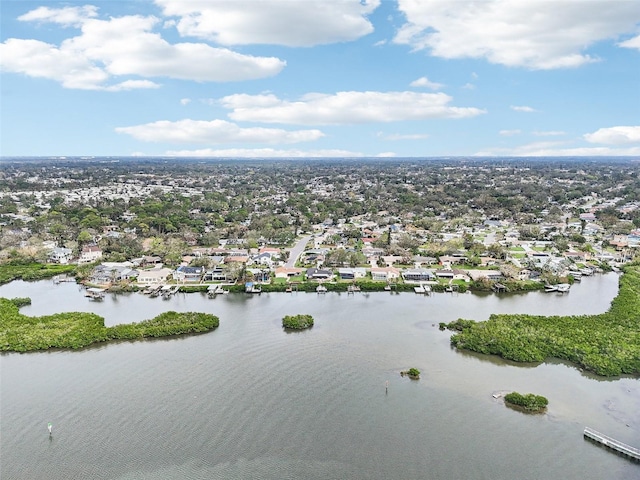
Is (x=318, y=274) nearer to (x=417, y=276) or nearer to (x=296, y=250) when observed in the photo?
(x=417, y=276)

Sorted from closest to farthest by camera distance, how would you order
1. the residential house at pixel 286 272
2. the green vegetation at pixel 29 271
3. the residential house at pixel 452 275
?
the residential house at pixel 452 275, the residential house at pixel 286 272, the green vegetation at pixel 29 271

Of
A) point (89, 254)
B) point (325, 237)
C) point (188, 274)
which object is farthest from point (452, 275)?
point (89, 254)

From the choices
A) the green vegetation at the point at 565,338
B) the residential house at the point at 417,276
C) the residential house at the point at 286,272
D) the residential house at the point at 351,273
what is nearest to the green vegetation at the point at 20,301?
the residential house at the point at 286,272

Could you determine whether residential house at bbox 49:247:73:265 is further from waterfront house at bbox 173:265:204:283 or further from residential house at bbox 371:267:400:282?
residential house at bbox 371:267:400:282

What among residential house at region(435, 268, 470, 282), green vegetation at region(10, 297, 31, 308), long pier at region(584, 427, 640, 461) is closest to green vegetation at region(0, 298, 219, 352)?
green vegetation at region(10, 297, 31, 308)

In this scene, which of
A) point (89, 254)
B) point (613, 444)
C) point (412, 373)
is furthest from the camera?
point (89, 254)

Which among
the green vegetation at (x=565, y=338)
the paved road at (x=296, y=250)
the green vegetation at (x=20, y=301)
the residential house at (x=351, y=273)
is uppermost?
the paved road at (x=296, y=250)

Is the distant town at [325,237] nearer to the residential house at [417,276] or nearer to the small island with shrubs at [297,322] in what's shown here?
the residential house at [417,276]
